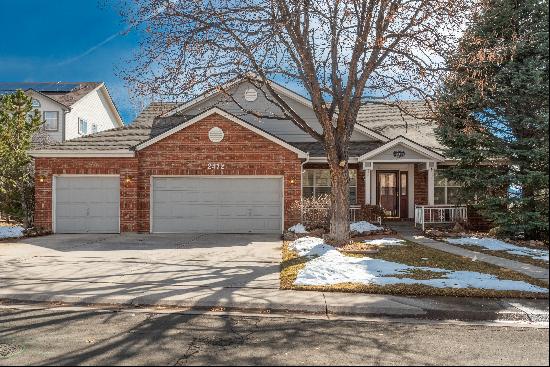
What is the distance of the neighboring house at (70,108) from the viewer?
31.1 metres

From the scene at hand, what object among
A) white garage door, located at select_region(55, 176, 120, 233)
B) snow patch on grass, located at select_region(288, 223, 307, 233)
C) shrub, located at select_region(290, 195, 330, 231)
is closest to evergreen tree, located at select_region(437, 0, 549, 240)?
shrub, located at select_region(290, 195, 330, 231)

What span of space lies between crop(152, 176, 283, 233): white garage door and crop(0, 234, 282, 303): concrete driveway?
2.03 m

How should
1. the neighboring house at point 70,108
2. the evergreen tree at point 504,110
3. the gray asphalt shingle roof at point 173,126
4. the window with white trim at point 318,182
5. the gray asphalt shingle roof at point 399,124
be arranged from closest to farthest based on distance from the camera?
the evergreen tree at point 504,110 → the gray asphalt shingle roof at point 173,126 → the window with white trim at point 318,182 → the gray asphalt shingle roof at point 399,124 → the neighboring house at point 70,108

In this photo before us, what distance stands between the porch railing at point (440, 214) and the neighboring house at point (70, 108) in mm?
25037

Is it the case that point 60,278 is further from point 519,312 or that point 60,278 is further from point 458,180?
point 458,180

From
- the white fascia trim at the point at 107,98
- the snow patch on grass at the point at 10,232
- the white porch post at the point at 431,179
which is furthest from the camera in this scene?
the white fascia trim at the point at 107,98

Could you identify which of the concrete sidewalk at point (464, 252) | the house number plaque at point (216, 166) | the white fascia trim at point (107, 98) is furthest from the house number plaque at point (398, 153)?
the white fascia trim at point (107, 98)

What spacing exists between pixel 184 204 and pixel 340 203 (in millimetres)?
7292

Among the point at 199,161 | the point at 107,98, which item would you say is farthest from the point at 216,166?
the point at 107,98

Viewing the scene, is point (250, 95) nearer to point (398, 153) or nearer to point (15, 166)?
point (398, 153)

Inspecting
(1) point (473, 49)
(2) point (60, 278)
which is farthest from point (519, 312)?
(2) point (60, 278)

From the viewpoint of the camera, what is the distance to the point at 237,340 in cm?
486

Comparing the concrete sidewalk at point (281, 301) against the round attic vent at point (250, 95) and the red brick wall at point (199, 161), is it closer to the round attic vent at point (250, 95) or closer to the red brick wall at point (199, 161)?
the red brick wall at point (199, 161)

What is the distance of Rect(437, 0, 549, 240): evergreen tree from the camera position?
2137 mm
